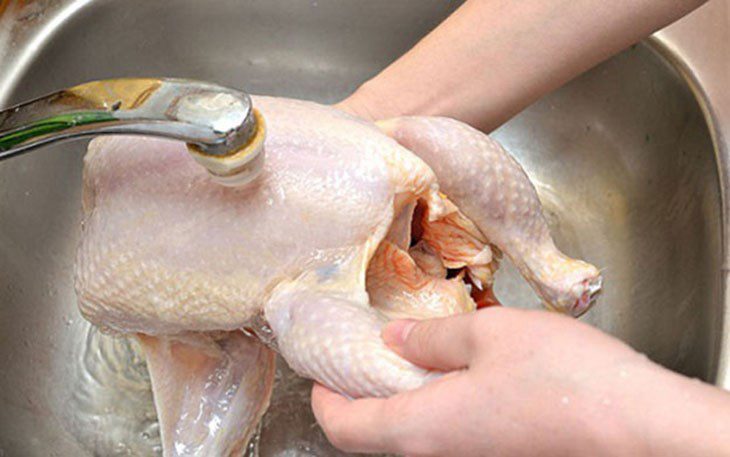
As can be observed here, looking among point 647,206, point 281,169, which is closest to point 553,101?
point 647,206

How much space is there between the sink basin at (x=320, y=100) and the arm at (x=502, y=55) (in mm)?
161

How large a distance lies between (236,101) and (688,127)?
668mm

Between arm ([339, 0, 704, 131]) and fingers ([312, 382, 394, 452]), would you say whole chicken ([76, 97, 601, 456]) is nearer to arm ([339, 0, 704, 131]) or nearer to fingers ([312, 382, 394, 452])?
fingers ([312, 382, 394, 452])

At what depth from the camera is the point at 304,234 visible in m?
0.66

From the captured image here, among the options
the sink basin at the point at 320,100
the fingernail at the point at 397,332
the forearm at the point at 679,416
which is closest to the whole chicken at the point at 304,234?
the fingernail at the point at 397,332

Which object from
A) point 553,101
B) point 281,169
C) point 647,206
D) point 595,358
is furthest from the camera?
point 553,101

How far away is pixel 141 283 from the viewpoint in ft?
2.20

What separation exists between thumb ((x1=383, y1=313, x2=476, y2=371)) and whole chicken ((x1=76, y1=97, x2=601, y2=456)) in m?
0.01

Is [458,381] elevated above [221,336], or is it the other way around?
[458,381]

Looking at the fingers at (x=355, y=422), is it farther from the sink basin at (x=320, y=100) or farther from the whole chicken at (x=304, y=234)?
the sink basin at (x=320, y=100)

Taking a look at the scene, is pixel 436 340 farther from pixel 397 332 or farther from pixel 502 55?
pixel 502 55

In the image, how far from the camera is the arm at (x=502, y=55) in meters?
0.89

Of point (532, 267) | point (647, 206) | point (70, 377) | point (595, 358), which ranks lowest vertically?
point (70, 377)

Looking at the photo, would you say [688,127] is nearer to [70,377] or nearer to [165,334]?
[165,334]
